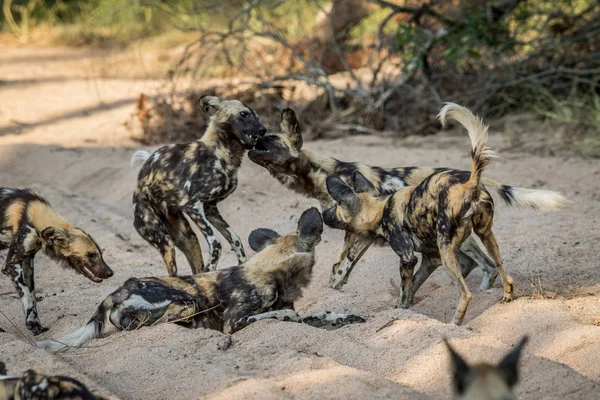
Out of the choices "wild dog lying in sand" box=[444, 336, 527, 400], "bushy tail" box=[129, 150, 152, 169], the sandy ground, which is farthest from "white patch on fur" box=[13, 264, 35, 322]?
"wild dog lying in sand" box=[444, 336, 527, 400]

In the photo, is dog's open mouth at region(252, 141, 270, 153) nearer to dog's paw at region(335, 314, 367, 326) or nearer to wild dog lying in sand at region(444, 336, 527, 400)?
dog's paw at region(335, 314, 367, 326)

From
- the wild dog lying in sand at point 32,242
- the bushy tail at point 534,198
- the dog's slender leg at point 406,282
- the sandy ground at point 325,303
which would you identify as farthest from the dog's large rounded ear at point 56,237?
the bushy tail at point 534,198

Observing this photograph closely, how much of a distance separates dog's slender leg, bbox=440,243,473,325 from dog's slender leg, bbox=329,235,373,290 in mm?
858

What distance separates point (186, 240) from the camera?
6051mm

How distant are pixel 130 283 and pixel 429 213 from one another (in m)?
1.69

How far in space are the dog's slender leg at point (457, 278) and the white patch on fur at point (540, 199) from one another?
0.60 meters

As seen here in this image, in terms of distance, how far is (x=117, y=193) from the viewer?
27.0ft

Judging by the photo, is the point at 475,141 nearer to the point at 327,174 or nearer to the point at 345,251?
the point at 345,251

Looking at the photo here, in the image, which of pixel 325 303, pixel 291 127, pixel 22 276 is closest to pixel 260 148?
pixel 291 127

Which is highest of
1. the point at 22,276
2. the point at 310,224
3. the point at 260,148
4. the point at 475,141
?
the point at 475,141

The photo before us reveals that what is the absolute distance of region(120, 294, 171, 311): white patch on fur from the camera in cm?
437

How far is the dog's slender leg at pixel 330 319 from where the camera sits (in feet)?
14.9

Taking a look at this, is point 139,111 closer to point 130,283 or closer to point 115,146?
point 115,146

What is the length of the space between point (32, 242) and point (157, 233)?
86cm
